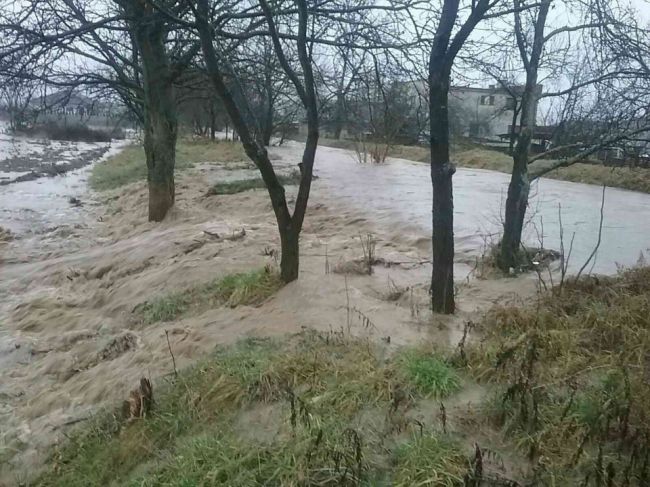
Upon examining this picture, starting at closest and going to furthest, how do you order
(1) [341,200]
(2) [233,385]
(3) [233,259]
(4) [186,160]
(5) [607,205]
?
1. (2) [233,385]
2. (3) [233,259]
3. (1) [341,200]
4. (5) [607,205]
5. (4) [186,160]

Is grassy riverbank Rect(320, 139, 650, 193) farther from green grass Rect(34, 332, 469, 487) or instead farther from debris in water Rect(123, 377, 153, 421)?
debris in water Rect(123, 377, 153, 421)

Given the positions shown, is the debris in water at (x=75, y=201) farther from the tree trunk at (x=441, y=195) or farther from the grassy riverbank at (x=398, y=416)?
the tree trunk at (x=441, y=195)

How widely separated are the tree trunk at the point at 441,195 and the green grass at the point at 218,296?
1968mm

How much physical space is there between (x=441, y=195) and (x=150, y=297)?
4.07 metres

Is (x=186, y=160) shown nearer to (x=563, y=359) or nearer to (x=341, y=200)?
(x=341, y=200)

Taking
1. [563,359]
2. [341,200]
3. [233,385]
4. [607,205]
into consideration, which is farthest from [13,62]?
[607,205]

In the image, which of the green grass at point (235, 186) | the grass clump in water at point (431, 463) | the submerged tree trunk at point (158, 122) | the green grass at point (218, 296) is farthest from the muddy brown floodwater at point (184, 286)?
the grass clump in water at point (431, 463)

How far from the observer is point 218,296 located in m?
7.08

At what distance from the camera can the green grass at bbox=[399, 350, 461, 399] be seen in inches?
165

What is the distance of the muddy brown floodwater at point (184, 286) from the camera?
18.1ft

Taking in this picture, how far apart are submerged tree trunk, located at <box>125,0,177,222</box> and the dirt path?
1.88 feet

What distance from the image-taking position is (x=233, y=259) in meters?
8.58

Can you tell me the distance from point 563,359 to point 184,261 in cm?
576

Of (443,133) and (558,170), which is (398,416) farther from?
(558,170)
